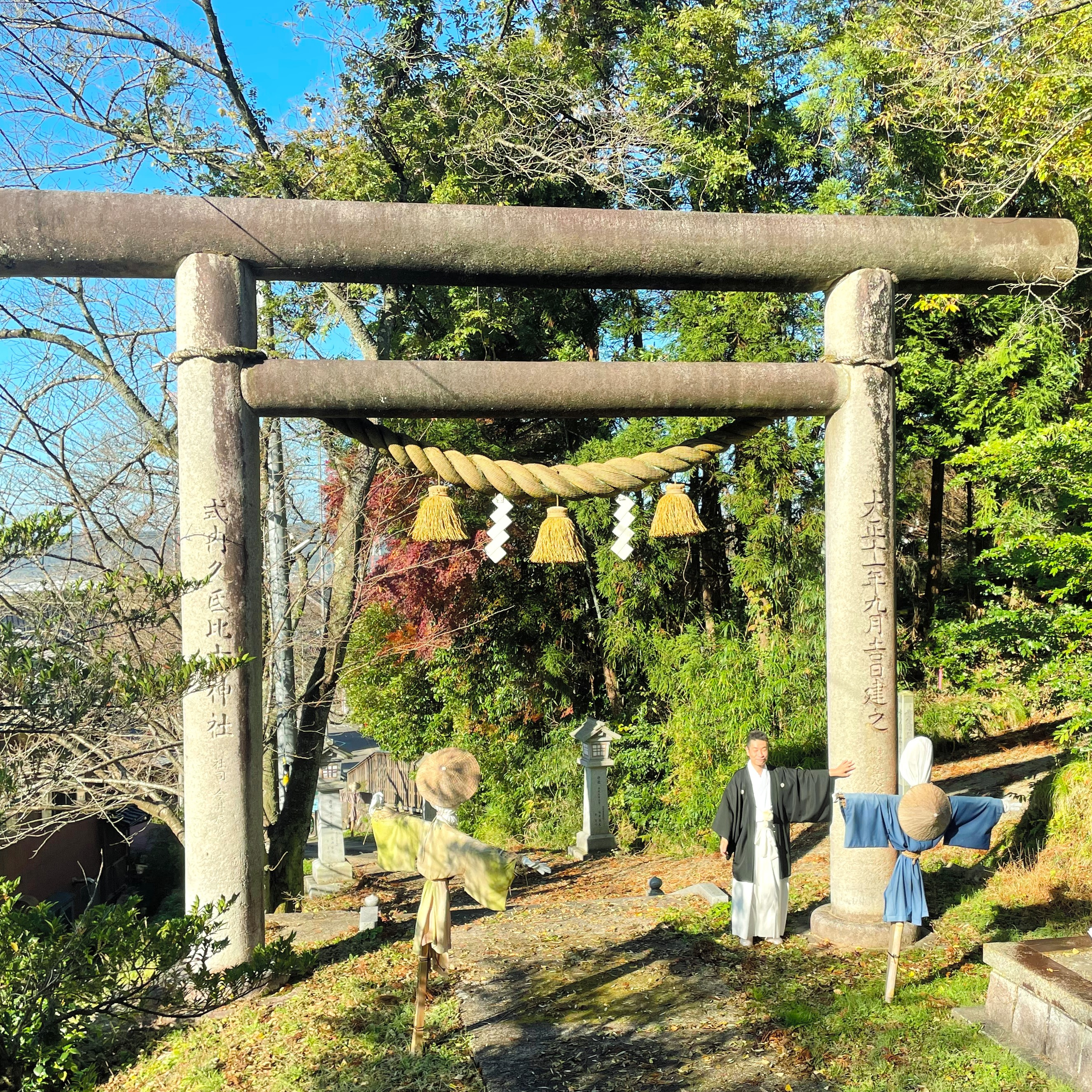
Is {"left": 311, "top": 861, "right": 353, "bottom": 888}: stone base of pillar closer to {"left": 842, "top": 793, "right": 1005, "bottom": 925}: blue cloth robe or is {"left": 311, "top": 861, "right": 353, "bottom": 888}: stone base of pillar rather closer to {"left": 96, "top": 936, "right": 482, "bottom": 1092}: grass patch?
{"left": 96, "top": 936, "right": 482, "bottom": 1092}: grass patch

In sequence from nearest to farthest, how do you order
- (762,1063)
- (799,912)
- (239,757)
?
(762,1063) < (239,757) < (799,912)

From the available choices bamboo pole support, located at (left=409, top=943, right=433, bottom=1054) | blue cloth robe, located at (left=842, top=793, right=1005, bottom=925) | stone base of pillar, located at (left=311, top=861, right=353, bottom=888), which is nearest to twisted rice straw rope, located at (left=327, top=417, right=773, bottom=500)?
blue cloth robe, located at (left=842, top=793, right=1005, bottom=925)

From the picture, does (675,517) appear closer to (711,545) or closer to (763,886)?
(763,886)

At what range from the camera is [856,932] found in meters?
5.14

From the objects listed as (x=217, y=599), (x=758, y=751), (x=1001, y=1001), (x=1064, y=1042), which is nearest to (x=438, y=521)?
(x=217, y=599)

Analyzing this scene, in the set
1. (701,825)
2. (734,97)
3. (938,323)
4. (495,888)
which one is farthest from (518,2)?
(495,888)

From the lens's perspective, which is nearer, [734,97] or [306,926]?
[306,926]

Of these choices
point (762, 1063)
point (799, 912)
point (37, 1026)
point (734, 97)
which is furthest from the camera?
point (734, 97)

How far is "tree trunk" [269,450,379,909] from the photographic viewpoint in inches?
319

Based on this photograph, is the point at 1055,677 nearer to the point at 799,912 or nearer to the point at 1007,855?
the point at 1007,855

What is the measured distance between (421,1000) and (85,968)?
165 centimetres

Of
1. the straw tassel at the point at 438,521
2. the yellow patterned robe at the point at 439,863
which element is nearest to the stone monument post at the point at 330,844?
the straw tassel at the point at 438,521

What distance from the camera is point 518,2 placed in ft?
37.5

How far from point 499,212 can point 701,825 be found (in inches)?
297
